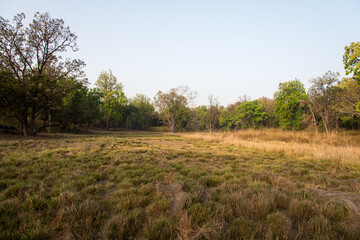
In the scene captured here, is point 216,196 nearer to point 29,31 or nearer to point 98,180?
point 98,180

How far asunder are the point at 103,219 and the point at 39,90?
22.1m

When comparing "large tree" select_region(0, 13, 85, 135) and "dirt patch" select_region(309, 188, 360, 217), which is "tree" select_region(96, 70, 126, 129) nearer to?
"large tree" select_region(0, 13, 85, 135)

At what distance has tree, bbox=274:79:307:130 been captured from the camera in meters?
36.4

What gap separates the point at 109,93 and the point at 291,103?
50.8 meters

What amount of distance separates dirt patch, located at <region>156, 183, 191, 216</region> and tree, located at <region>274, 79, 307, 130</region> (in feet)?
141

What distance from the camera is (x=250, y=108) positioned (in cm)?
4806

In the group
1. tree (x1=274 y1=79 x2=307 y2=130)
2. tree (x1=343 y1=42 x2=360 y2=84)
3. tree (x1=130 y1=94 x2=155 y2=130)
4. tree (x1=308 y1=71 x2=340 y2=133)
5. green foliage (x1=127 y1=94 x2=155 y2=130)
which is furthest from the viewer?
tree (x1=130 y1=94 x2=155 y2=130)

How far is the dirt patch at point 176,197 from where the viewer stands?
2858 millimetres

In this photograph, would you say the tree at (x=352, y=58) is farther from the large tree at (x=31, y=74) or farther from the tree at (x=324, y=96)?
the large tree at (x=31, y=74)

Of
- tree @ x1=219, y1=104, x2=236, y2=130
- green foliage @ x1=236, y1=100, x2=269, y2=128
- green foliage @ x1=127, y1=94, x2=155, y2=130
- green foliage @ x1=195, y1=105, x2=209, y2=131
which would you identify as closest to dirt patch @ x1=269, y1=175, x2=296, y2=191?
green foliage @ x1=236, y1=100, x2=269, y2=128

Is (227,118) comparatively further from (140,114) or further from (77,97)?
(77,97)

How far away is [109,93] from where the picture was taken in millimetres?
45656

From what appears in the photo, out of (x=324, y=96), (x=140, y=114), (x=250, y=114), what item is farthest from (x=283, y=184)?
(x=140, y=114)

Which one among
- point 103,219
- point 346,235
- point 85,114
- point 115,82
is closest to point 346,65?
point 346,235
